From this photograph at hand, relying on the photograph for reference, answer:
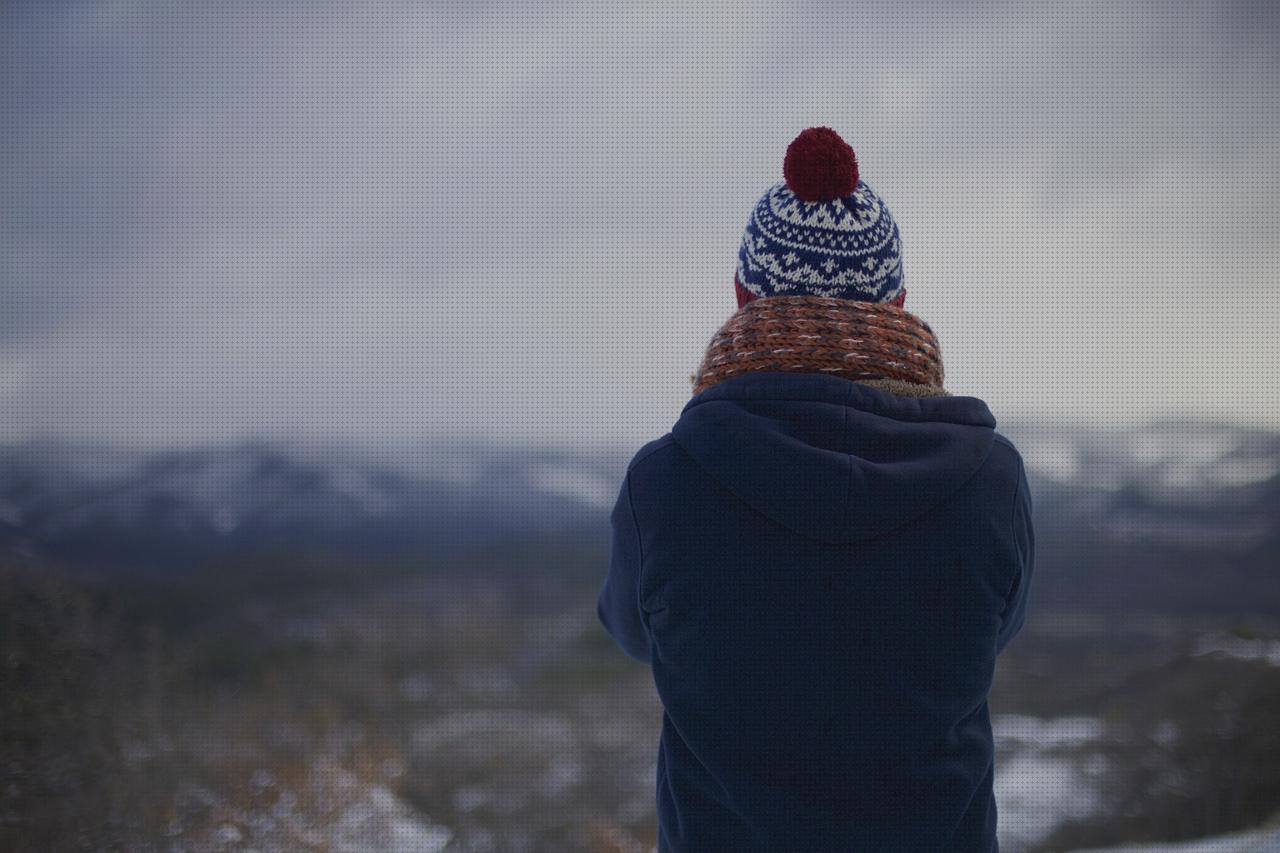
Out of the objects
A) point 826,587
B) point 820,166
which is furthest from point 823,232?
point 826,587

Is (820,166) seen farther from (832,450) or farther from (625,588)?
(625,588)

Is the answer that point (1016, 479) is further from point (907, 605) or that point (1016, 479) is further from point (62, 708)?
point (62, 708)

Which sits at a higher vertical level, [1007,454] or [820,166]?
[820,166]

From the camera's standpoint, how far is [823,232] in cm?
83

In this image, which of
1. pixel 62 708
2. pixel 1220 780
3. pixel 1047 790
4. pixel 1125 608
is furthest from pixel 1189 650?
pixel 62 708

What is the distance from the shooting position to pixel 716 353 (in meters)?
0.80

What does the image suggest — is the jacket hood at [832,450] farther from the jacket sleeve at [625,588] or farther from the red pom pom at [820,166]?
the red pom pom at [820,166]

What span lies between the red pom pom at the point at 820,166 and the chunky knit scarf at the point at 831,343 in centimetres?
14

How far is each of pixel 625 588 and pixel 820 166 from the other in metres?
0.55

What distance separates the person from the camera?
67 cm

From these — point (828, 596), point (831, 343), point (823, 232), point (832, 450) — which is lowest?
point (828, 596)

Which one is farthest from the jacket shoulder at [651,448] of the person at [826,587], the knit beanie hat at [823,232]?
the knit beanie hat at [823,232]

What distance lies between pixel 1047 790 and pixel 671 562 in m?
3.09

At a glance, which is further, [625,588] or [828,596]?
[625,588]
